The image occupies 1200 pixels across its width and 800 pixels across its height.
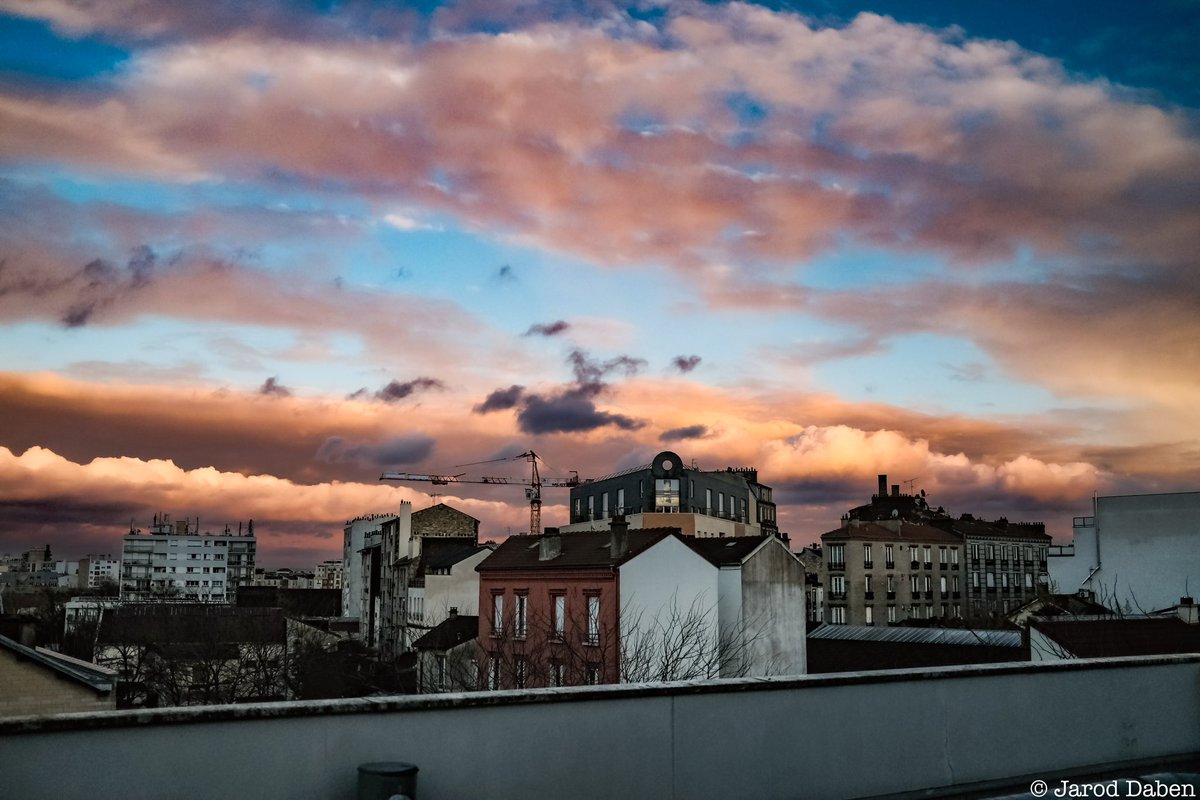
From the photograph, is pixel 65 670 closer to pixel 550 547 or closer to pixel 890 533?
pixel 550 547

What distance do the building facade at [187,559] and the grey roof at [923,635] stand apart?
14580 centimetres

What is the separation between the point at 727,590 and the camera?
41.2 m

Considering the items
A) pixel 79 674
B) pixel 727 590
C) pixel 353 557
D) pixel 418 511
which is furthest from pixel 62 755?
pixel 353 557

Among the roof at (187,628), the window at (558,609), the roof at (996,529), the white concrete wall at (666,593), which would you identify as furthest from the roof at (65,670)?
the roof at (996,529)

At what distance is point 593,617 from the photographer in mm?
38656

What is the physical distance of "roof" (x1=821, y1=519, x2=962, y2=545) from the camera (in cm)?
8494

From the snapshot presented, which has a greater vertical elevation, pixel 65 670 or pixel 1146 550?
pixel 1146 550

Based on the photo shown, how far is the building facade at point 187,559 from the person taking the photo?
574 feet

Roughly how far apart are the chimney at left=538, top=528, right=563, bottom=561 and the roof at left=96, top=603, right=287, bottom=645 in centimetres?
2378

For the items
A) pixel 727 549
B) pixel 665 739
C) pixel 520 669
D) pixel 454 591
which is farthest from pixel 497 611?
pixel 665 739

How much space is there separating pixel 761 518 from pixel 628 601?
241 ft

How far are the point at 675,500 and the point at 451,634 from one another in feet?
134

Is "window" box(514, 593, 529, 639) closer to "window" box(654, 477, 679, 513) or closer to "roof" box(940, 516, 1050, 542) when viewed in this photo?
"window" box(654, 477, 679, 513)

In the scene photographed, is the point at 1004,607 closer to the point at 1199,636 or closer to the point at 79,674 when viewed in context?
the point at 1199,636
